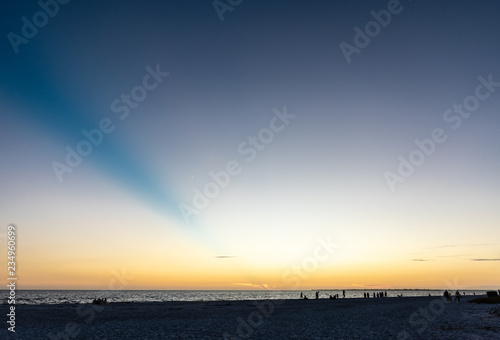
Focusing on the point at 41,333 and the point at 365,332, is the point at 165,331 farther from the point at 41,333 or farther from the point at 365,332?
the point at 365,332

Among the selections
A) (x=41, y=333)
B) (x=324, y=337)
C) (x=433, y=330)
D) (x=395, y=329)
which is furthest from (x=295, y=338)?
(x=41, y=333)

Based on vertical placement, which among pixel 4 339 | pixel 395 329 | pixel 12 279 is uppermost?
pixel 12 279

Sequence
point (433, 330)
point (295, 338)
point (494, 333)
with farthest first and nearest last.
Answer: point (433, 330), point (295, 338), point (494, 333)

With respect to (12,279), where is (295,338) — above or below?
below

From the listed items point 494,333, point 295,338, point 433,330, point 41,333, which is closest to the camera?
point 494,333

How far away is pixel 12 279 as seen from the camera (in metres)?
24.7

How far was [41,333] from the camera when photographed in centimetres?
Answer: 2678

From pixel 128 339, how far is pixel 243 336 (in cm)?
777

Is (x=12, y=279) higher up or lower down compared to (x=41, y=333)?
higher up

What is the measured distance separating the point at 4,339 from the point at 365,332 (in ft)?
81.0

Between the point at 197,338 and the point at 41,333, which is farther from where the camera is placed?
the point at 41,333

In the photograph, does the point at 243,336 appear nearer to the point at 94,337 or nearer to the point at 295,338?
the point at 295,338

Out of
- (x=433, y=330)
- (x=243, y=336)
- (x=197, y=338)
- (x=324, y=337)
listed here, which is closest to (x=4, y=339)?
(x=197, y=338)

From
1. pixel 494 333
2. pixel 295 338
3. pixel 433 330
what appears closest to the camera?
pixel 494 333
